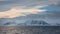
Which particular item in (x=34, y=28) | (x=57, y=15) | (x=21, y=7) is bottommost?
(x=34, y=28)

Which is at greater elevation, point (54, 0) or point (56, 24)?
point (54, 0)

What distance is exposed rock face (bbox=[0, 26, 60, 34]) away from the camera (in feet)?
4.09

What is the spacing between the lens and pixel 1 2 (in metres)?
1.30

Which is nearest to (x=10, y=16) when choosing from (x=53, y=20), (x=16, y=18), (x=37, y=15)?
(x=16, y=18)

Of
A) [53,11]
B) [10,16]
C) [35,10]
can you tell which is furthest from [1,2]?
[53,11]

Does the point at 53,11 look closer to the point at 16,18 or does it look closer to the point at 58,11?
the point at 58,11

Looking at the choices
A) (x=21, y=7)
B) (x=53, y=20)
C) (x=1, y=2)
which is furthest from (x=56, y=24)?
(x=1, y=2)

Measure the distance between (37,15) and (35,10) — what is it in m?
0.06

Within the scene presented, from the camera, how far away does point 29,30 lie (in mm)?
1260

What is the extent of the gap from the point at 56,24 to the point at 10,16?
0.48 metres

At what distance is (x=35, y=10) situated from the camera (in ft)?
4.25

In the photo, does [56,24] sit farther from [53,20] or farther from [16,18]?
[16,18]

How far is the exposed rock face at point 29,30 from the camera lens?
1248mm

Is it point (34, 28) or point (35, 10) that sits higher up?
point (35, 10)
